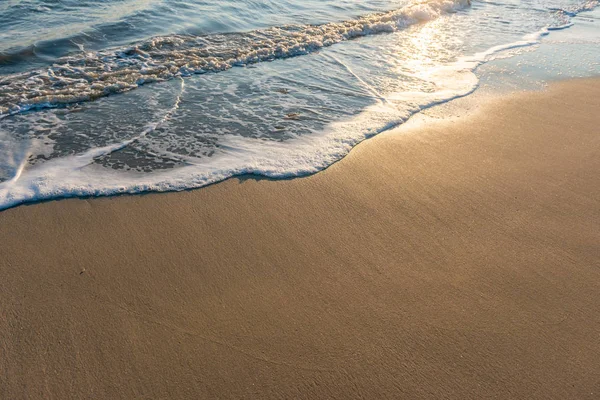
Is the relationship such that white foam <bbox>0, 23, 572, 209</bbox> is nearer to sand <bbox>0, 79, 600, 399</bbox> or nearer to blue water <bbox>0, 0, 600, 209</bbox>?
blue water <bbox>0, 0, 600, 209</bbox>

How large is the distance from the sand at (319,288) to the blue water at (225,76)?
0.47 m

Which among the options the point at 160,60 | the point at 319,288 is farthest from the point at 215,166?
the point at 160,60

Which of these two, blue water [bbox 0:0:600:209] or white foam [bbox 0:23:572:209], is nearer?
white foam [bbox 0:23:572:209]

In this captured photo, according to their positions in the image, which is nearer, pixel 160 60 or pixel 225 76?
pixel 225 76

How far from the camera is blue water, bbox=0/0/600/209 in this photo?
4.18 m

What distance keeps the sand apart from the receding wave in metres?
2.57

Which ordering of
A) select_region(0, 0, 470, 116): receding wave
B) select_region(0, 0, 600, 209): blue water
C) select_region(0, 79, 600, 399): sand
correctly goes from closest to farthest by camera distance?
select_region(0, 79, 600, 399): sand
select_region(0, 0, 600, 209): blue water
select_region(0, 0, 470, 116): receding wave

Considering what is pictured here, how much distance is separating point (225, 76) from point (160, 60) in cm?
121

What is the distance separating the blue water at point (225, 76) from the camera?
4180mm

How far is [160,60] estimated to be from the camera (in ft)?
22.0

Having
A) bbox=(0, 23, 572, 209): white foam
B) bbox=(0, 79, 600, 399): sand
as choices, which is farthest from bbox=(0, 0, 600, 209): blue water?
bbox=(0, 79, 600, 399): sand

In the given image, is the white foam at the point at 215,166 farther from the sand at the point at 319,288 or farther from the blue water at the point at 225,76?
the sand at the point at 319,288

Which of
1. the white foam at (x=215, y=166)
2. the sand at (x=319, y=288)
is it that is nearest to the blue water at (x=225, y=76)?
the white foam at (x=215, y=166)

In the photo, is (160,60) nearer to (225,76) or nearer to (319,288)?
(225,76)
